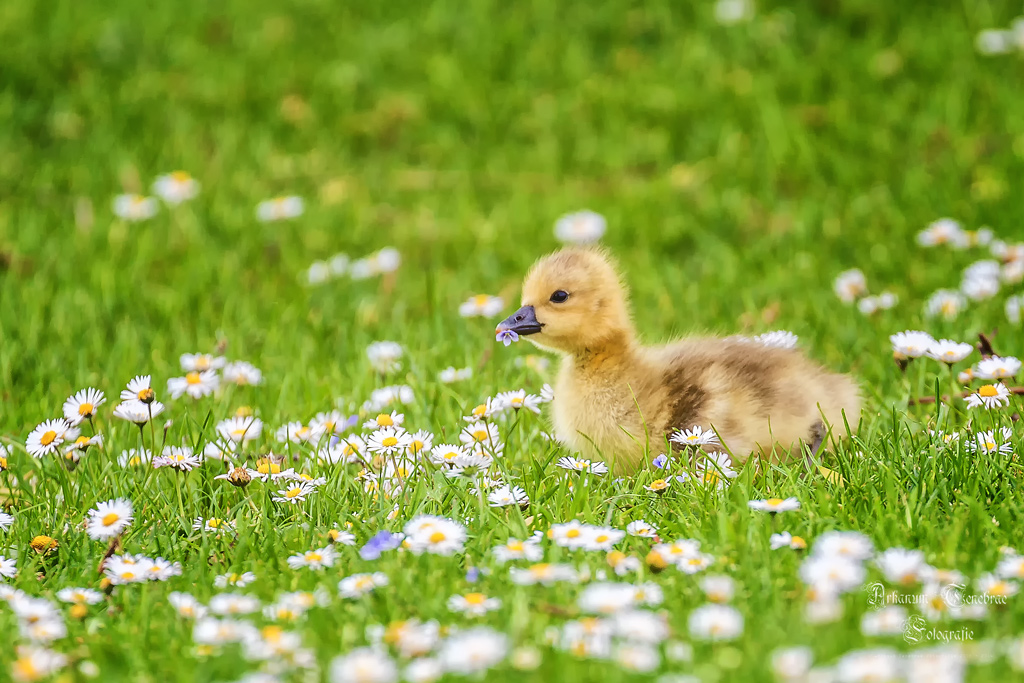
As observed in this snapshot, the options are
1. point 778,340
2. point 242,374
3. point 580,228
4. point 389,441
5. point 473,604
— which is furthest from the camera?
point 580,228

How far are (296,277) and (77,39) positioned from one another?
11.7 ft

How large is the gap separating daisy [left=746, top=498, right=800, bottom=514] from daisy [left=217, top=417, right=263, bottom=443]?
1746mm

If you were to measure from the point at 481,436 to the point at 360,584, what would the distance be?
1072 mm

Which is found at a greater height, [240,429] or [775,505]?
[240,429]

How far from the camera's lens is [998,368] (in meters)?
3.99

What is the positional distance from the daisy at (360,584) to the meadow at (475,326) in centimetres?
1

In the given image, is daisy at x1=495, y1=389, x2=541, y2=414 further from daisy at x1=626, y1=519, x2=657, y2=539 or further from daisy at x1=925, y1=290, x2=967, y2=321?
daisy at x1=925, y1=290, x2=967, y2=321

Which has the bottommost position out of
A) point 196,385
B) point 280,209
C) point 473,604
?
point 473,604

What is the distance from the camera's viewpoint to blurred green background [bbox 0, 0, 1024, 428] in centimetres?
571

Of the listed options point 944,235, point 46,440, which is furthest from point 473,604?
point 944,235

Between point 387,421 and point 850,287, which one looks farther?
point 850,287

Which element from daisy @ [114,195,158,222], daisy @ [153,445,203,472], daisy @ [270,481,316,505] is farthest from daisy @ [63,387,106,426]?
daisy @ [114,195,158,222]

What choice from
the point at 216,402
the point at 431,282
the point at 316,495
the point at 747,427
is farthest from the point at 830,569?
the point at 431,282

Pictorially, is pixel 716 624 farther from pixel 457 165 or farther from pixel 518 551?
pixel 457 165
